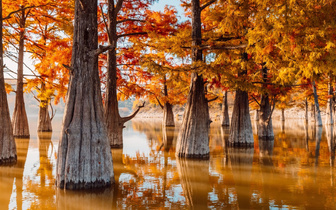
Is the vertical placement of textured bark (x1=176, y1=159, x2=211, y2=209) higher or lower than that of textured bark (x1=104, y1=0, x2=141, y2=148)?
lower

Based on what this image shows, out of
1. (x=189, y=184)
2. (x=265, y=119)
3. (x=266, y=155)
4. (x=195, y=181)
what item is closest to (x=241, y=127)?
(x=266, y=155)

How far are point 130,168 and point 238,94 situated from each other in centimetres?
868

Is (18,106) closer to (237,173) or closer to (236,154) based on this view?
(236,154)

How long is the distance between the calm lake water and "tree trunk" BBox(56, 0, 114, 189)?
1.26ft

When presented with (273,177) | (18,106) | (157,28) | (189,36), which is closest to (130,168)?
(273,177)

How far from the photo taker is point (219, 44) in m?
12.3

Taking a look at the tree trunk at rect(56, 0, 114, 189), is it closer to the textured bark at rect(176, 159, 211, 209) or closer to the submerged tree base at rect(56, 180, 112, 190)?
the submerged tree base at rect(56, 180, 112, 190)

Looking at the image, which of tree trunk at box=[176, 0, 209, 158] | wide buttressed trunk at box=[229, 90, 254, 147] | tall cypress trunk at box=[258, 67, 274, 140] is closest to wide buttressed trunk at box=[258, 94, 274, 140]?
tall cypress trunk at box=[258, 67, 274, 140]

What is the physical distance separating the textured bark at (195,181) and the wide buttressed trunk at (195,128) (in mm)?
530

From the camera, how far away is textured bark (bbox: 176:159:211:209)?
6.73m

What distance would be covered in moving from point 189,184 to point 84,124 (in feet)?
10.5

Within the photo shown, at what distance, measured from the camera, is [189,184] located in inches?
327

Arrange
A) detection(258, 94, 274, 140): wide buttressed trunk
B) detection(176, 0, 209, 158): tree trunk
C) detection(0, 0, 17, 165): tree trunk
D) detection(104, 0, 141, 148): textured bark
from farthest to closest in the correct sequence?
detection(258, 94, 274, 140): wide buttressed trunk, detection(104, 0, 141, 148): textured bark, detection(176, 0, 209, 158): tree trunk, detection(0, 0, 17, 165): tree trunk

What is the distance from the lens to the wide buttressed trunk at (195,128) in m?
12.0
